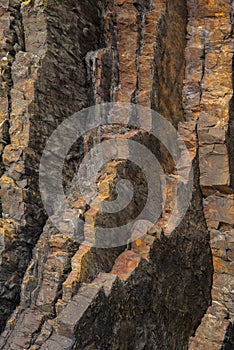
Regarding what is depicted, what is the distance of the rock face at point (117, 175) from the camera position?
909cm

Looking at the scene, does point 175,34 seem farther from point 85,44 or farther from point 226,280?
point 226,280

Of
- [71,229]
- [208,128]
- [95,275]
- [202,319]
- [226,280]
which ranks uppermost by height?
[208,128]

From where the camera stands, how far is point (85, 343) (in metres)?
8.48

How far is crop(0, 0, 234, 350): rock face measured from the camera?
909 centimetres

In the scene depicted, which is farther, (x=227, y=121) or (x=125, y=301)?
(x=227, y=121)

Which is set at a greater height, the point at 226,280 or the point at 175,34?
the point at 175,34

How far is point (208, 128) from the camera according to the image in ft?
38.4

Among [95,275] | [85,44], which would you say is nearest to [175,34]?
[85,44]

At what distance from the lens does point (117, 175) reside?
32.2 feet

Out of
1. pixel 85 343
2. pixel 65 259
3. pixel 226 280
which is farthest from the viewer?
pixel 226 280

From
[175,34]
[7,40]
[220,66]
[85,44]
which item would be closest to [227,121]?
[220,66]

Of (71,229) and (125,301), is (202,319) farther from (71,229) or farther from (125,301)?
(71,229)

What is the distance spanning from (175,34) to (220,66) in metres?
1.68

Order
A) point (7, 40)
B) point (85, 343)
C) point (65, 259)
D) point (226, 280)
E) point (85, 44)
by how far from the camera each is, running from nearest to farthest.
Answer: point (85, 343)
point (65, 259)
point (7, 40)
point (85, 44)
point (226, 280)
